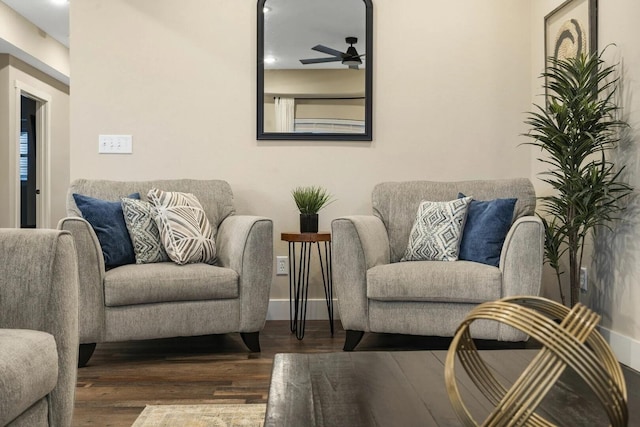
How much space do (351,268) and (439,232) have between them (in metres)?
0.55

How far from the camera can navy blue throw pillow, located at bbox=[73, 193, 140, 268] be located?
2.91 m

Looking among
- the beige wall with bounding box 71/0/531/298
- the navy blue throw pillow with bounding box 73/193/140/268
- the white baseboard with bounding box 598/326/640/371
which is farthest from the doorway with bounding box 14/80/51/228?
the white baseboard with bounding box 598/326/640/371

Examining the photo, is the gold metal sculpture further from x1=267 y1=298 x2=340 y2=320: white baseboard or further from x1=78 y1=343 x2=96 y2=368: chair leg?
x1=267 y1=298 x2=340 y2=320: white baseboard

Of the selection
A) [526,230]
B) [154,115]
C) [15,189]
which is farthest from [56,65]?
[526,230]

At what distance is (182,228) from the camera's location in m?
2.99

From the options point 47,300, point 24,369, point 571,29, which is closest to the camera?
point 24,369

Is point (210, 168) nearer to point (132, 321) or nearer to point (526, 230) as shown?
point (132, 321)

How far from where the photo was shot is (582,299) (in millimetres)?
3256

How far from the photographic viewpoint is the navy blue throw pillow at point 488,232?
300 cm

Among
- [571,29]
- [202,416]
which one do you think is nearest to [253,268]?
[202,416]

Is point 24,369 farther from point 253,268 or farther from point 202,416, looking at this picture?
point 253,268

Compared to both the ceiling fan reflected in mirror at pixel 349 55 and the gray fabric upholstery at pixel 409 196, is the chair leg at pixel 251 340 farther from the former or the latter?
the ceiling fan reflected in mirror at pixel 349 55

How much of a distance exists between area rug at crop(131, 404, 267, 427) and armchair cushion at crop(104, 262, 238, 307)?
68 centimetres

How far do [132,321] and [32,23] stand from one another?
16.7 ft
